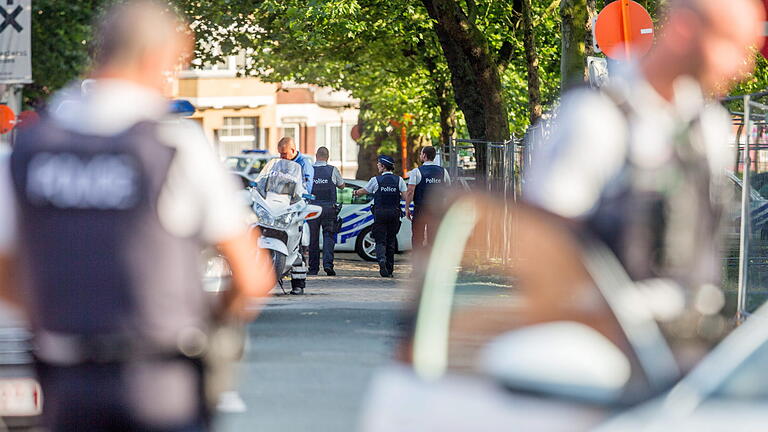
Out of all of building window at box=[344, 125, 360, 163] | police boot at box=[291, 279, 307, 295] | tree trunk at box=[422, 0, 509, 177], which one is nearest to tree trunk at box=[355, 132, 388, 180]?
tree trunk at box=[422, 0, 509, 177]

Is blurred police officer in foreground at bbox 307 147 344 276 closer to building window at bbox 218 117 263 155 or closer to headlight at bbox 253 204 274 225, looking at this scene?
headlight at bbox 253 204 274 225

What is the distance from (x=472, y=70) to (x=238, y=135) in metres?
46.0

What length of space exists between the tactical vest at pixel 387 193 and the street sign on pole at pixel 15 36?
4.86m

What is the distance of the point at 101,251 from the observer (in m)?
3.25

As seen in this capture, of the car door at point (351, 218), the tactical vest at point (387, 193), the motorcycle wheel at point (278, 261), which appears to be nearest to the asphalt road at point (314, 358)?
the motorcycle wheel at point (278, 261)

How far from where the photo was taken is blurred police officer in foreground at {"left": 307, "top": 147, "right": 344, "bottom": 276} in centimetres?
1977

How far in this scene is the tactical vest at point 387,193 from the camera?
1966 centimetres

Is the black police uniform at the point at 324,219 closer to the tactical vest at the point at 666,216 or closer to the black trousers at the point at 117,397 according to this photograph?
the black trousers at the point at 117,397

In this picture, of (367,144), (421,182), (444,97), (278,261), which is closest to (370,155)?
(367,144)

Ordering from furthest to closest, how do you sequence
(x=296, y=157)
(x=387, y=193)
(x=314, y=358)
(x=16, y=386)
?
(x=387, y=193)
(x=296, y=157)
(x=314, y=358)
(x=16, y=386)

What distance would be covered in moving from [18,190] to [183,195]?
364mm

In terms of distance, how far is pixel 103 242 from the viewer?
3252 mm

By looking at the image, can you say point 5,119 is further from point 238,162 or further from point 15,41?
point 15,41

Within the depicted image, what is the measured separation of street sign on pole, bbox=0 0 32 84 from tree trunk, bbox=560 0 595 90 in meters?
6.37
